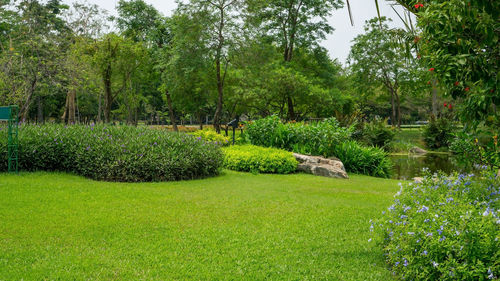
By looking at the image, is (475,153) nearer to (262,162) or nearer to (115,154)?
(262,162)

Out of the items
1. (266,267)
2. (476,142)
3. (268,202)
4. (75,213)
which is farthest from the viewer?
(268,202)

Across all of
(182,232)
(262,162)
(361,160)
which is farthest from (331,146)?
(182,232)

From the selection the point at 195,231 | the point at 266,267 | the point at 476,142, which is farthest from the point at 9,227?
the point at 476,142

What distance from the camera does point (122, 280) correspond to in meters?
3.80

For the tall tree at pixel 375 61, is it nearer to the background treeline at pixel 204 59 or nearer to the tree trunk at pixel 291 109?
the background treeline at pixel 204 59

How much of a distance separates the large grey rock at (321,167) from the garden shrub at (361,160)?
3.26 ft

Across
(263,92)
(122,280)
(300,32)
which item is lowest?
(122,280)

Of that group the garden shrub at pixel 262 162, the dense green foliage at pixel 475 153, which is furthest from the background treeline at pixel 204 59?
the dense green foliage at pixel 475 153

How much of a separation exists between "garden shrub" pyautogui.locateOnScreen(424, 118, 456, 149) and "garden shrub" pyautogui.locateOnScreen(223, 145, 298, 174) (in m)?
18.1

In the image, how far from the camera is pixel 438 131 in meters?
26.5

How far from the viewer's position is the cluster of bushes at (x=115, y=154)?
9.12 metres

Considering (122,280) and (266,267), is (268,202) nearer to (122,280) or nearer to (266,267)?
(266,267)

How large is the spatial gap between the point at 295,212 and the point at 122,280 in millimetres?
3355

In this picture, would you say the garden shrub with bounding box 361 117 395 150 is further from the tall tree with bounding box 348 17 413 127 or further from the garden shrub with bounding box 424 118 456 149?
the tall tree with bounding box 348 17 413 127
